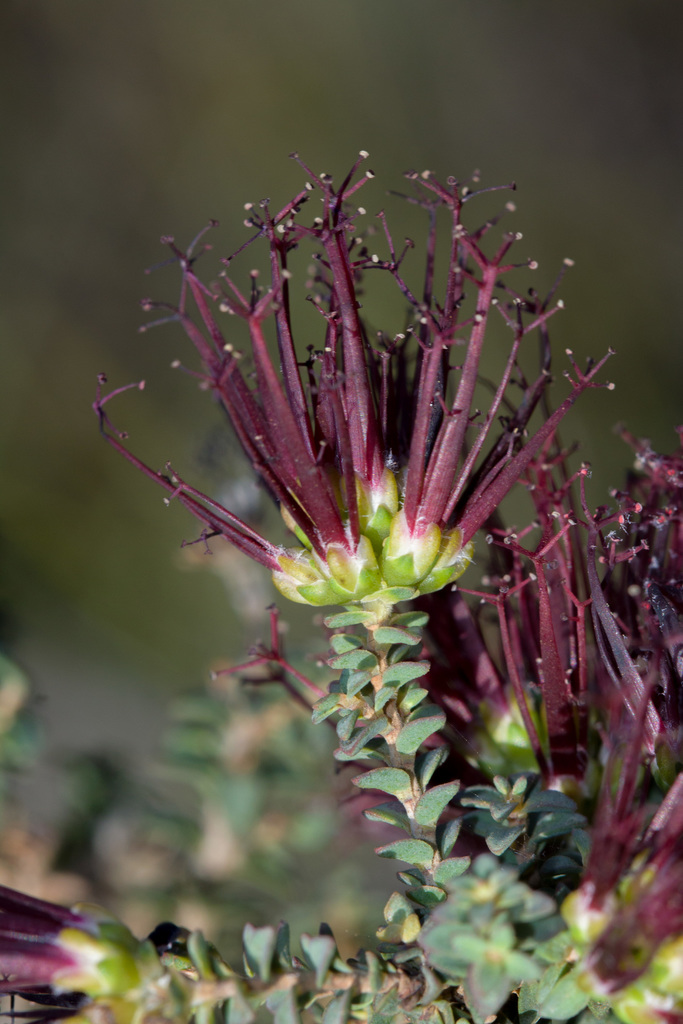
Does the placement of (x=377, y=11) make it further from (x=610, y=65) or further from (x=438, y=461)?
(x=438, y=461)

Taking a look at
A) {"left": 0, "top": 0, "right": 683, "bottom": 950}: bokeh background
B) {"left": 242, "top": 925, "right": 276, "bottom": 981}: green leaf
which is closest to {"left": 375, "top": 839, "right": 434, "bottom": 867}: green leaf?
{"left": 242, "top": 925, "right": 276, "bottom": 981}: green leaf

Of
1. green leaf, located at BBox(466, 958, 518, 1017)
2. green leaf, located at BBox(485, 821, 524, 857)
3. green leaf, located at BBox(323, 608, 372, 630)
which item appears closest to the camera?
green leaf, located at BBox(466, 958, 518, 1017)

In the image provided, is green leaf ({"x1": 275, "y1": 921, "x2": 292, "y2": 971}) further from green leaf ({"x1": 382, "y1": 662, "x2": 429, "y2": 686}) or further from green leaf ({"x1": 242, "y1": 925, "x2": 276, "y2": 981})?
green leaf ({"x1": 382, "y1": 662, "x2": 429, "y2": 686})

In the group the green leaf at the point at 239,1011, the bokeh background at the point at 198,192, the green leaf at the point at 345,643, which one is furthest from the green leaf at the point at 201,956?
the bokeh background at the point at 198,192

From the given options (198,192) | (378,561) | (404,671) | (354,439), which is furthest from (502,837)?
(198,192)

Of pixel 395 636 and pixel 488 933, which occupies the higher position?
pixel 395 636

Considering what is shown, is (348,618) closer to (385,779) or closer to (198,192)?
(385,779)
